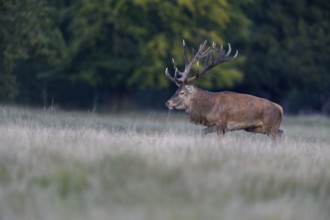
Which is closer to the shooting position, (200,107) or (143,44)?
(200,107)

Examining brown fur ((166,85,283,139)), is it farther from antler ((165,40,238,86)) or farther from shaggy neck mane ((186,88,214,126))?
antler ((165,40,238,86))

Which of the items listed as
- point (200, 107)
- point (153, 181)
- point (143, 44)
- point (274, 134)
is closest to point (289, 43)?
point (143, 44)

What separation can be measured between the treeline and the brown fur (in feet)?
37.8

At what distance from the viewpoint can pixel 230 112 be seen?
1572 centimetres

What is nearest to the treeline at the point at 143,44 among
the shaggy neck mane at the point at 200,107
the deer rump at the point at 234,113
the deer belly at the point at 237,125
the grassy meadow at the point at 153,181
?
the shaggy neck mane at the point at 200,107

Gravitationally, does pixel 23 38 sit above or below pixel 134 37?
below

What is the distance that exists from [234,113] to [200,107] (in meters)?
0.66

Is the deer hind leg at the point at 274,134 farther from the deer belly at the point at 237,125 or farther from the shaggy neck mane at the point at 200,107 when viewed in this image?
the shaggy neck mane at the point at 200,107

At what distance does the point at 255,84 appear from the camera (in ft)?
136

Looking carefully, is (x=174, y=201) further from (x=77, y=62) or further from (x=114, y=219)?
(x=77, y=62)

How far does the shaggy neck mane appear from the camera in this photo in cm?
1591

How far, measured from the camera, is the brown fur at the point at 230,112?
51.6 ft

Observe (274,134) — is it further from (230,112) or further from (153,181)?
(153,181)

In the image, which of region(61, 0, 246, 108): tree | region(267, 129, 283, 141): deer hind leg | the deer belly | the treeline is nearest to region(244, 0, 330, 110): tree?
the treeline
